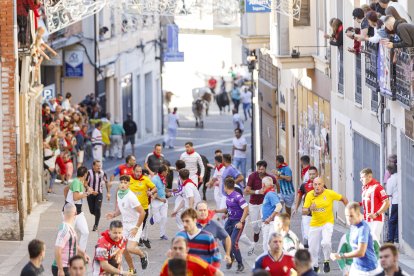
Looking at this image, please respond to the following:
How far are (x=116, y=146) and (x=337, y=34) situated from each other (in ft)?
61.2

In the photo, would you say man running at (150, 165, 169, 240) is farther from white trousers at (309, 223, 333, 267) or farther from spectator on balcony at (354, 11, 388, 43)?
spectator on balcony at (354, 11, 388, 43)

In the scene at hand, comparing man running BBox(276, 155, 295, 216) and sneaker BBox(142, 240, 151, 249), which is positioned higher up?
man running BBox(276, 155, 295, 216)

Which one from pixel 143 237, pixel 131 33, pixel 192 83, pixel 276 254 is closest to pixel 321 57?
pixel 143 237

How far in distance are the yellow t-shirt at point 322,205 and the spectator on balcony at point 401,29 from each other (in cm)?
282

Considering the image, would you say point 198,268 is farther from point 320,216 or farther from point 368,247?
point 320,216

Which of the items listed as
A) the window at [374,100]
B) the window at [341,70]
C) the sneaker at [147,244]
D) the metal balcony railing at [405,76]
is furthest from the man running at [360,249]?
the window at [341,70]

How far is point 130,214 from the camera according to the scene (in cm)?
2423

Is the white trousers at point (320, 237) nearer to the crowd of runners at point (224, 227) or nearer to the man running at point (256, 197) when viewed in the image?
the crowd of runners at point (224, 227)

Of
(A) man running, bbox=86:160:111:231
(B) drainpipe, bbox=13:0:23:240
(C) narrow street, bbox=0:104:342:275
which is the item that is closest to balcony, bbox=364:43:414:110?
(C) narrow street, bbox=0:104:342:275

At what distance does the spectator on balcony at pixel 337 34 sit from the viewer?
32.4m

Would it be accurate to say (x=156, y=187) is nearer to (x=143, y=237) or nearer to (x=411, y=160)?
(x=143, y=237)

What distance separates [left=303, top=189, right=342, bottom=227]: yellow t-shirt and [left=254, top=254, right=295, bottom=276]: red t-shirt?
6.60 m

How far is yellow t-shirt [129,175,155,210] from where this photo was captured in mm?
26447

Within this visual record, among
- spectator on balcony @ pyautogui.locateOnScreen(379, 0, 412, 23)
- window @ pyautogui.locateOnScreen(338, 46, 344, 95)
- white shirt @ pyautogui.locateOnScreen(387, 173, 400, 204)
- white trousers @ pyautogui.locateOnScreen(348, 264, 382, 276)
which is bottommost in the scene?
white trousers @ pyautogui.locateOnScreen(348, 264, 382, 276)
